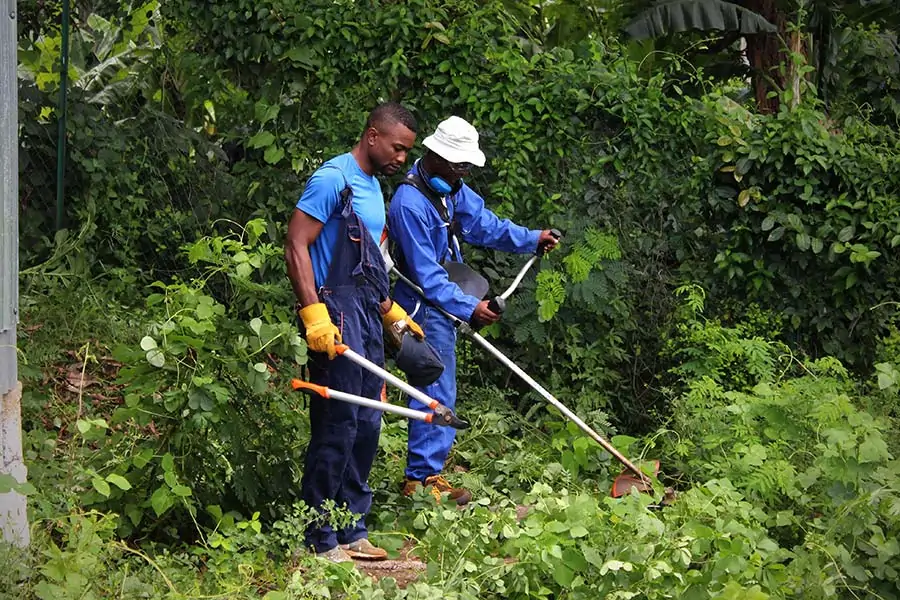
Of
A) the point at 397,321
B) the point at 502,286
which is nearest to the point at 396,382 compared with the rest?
the point at 397,321

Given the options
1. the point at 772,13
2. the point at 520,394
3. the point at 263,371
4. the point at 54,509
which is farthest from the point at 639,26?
the point at 54,509

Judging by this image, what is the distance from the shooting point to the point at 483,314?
20.9ft

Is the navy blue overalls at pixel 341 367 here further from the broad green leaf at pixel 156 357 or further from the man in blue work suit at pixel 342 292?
the broad green leaf at pixel 156 357

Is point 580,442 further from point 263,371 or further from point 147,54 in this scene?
point 147,54

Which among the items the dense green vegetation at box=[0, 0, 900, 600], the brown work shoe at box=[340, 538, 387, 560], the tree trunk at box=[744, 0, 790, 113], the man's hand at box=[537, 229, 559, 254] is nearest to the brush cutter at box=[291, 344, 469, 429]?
the dense green vegetation at box=[0, 0, 900, 600]

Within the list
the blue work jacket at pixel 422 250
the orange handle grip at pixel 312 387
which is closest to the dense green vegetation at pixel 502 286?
the orange handle grip at pixel 312 387

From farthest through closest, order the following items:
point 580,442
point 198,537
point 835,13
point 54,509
A: point 835,13 < point 580,442 < point 198,537 < point 54,509

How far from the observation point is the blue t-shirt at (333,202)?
214 inches

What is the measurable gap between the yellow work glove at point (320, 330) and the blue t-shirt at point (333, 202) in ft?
0.78

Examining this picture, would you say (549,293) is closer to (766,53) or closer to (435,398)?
(435,398)

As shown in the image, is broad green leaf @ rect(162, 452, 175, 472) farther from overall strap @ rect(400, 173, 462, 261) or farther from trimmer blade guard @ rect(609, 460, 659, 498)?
trimmer blade guard @ rect(609, 460, 659, 498)

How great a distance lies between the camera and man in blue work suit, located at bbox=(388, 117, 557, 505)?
20.8 feet

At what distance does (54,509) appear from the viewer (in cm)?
519

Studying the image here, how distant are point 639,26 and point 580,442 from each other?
455 cm
